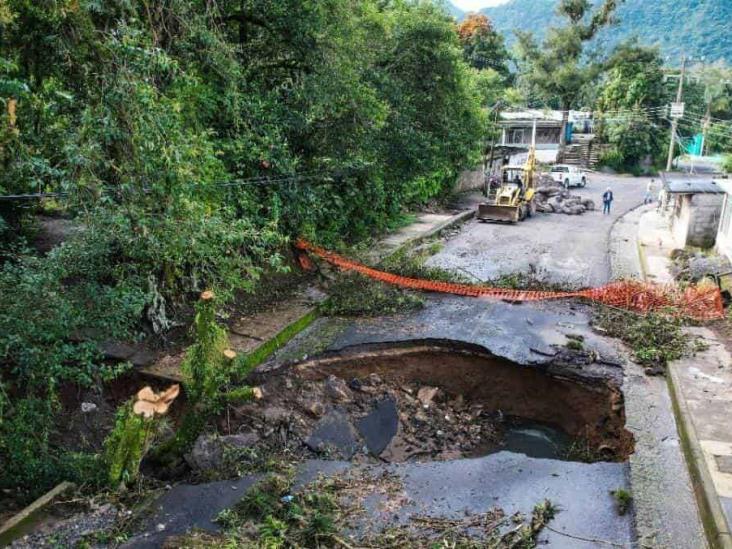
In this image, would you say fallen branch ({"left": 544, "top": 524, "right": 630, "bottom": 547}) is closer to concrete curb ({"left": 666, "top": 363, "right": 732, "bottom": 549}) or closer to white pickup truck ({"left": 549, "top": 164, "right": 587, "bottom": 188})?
concrete curb ({"left": 666, "top": 363, "right": 732, "bottom": 549})

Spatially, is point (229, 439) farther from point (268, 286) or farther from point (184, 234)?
point (268, 286)

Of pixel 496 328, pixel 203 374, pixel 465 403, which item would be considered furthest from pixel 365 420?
pixel 496 328

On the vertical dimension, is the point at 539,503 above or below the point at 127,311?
below

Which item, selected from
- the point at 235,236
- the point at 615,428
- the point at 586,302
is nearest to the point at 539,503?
the point at 615,428

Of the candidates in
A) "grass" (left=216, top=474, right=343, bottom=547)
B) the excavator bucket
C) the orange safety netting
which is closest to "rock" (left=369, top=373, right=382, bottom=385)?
"grass" (left=216, top=474, right=343, bottom=547)

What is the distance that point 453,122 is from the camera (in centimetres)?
1828

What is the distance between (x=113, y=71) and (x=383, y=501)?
5.95 metres

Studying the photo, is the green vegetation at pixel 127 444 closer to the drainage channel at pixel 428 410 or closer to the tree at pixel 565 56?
the drainage channel at pixel 428 410

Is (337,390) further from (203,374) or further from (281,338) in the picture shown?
(203,374)

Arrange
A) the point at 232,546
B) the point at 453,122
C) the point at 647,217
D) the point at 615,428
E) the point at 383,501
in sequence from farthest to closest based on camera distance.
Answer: the point at 647,217
the point at 453,122
the point at 615,428
the point at 383,501
the point at 232,546

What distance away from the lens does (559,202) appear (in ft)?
88.4

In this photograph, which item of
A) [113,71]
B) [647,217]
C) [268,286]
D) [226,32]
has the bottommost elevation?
[268,286]

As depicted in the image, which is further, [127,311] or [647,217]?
[647,217]

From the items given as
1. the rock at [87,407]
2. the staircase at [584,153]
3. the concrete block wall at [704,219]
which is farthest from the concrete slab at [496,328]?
the staircase at [584,153]
